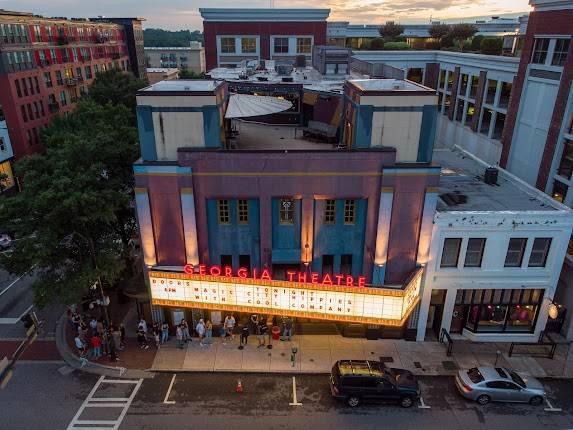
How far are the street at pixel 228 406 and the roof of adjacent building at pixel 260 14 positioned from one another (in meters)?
55.4

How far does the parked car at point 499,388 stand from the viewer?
23453 mm

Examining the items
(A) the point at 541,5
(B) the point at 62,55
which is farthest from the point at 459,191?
(B) the point at 62,55

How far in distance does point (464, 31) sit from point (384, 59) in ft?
73.6

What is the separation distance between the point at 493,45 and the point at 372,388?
58776mm

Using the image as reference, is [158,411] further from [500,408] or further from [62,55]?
[62,55]

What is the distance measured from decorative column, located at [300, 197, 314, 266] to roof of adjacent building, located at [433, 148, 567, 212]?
28.7 ft

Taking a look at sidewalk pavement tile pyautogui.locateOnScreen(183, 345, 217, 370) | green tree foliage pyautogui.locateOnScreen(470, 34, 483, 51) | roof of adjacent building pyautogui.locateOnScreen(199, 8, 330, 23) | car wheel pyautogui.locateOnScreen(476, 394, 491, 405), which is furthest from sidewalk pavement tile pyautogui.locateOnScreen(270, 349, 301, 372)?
green tree foliage pyautogui.locateOnScreen(470, 34, 483, 51)

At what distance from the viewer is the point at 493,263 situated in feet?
88.9

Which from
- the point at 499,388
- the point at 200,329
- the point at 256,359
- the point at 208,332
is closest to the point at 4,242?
the point at 200,329

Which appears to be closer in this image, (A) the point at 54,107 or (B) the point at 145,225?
(B) the point at 145,225

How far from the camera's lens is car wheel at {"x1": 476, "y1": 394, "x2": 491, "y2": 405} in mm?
23641

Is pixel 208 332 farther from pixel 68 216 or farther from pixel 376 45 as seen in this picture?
pixel 376 45

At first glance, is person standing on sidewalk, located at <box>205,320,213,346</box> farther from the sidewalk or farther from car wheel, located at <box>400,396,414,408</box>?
car wheel, located at <box>400,396,414,408</box>

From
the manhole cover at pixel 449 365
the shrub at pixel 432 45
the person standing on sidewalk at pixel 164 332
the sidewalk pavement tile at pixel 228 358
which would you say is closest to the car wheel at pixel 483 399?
the manhole cover at pixel 449 365
